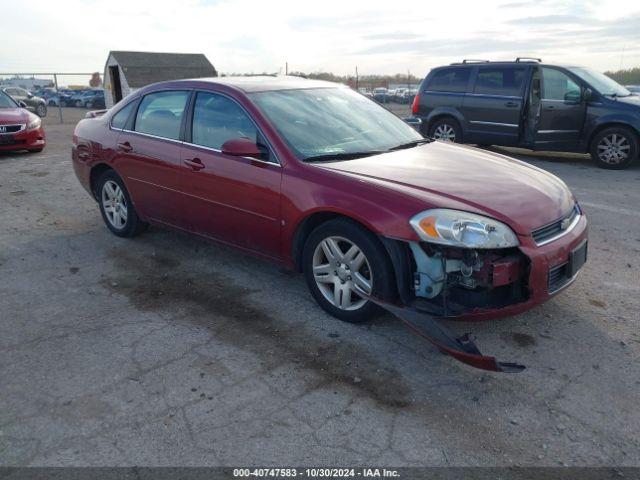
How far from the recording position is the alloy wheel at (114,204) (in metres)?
5.71

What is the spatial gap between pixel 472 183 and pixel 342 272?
3.44ft

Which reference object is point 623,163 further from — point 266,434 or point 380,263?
point 266,434

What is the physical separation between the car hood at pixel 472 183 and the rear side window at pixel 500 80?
6.55 metres

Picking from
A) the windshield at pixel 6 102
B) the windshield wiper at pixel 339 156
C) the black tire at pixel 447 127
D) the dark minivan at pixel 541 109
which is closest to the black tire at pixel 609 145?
the dark minivan at pixel 541 109

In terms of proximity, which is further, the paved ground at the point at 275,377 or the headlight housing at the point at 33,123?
the headlight housing at the point at 33,123

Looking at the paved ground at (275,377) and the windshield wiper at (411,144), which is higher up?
the windshield wiper at (411,144)

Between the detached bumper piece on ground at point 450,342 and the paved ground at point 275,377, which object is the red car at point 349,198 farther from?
the paved ground at point 275,377

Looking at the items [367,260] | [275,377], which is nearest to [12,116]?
[367,260]

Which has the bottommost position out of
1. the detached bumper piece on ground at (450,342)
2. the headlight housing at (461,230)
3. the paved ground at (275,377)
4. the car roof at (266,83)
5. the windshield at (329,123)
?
the paved ground at (275,377)

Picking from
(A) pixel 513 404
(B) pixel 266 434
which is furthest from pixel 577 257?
(B) pixel 266 434

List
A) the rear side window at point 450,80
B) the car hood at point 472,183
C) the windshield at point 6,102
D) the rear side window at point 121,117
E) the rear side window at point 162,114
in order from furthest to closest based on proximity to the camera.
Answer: the windshield at point 6,102
the rear side window at point 450,80
the rear side window at point 121,117
the rear side window at point 162,114
the car hood at point 472,183

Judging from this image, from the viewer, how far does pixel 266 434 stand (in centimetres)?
272

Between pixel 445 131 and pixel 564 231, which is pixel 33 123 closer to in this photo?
pixel 445 131

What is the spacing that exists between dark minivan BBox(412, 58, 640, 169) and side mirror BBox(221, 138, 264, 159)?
7571 millimetres
